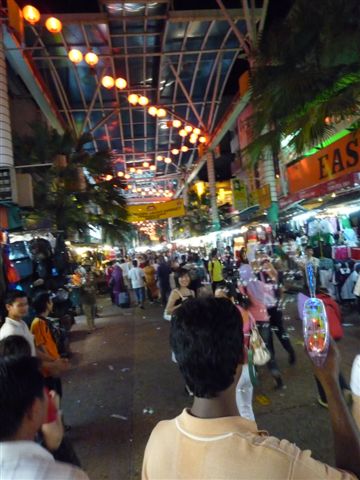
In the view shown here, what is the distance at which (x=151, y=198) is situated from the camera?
3941cm

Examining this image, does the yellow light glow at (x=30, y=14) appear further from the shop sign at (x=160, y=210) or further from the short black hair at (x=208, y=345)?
the shop sign at (x=160, y=210)

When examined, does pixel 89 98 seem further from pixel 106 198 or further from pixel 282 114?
pixel 282 114

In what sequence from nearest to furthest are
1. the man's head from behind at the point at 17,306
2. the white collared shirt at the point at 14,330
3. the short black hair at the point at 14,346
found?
the short black hair at the point at 14,346 → the white collared shirt at the point at 14,330 → the man's head from behind at the point at 17,306

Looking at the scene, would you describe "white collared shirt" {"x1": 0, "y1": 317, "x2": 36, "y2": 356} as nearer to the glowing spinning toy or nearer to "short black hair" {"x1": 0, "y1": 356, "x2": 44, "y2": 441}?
"short black hair" {"x1": 0, "y1": 356, "x2": 44, "y2": 441}

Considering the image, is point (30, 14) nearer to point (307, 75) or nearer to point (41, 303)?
point (307, 75)

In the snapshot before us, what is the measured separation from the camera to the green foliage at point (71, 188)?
9.81 m

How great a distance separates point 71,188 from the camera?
10570mm

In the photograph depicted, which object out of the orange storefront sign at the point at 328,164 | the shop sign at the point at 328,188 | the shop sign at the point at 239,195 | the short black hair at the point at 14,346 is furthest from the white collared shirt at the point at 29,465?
the shop sign at the point at 239,195

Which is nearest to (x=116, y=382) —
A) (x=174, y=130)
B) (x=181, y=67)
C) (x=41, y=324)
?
(x=41, y=324)

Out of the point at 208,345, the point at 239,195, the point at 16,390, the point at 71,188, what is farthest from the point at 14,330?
the point at 239,195

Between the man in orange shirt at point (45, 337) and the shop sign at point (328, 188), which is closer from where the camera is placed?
the man in orange shirt at point (45, 337)

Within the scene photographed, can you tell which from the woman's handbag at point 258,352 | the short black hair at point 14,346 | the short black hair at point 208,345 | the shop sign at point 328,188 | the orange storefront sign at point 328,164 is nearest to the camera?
the short black hair at point 208,345

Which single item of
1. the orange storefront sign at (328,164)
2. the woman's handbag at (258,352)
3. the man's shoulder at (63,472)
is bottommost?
the woman's handbag at (258,352)

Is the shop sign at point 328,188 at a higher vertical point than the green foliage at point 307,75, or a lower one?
lower
